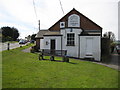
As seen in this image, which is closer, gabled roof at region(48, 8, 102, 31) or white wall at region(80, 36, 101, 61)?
white wall at region(80, 36, 101, 61)

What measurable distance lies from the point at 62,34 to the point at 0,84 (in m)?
15.0

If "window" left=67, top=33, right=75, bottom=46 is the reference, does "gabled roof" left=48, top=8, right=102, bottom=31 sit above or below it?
above

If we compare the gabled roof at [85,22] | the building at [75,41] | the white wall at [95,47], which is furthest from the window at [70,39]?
the gabled roof at [85,22]

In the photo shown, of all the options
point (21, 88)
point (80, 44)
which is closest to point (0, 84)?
point (21, 88)

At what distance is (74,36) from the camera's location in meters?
19.5

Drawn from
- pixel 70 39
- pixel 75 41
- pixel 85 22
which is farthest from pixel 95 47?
pixel 85 22

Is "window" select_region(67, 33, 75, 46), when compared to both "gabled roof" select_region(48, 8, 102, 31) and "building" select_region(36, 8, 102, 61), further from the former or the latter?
"gabled roof" select_region(48, 8, 102, 31)

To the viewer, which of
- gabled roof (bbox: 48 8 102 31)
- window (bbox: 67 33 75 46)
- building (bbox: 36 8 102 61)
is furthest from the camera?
gabled roof (bbox: 48 8 102 31)

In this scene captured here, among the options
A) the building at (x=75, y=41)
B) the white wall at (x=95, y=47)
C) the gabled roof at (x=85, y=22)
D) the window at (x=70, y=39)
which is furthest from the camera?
the gabled roof at (x=85, y=22)

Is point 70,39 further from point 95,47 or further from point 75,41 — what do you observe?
point 95,47

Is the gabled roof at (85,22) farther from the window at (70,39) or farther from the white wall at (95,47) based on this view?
the white wall at (95,47)

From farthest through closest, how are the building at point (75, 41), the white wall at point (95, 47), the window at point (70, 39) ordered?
the window at point (70, 39)
the building at point (75, 41)
the white wall at point (95, 47)

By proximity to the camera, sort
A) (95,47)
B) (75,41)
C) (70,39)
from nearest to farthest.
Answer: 1. (95,47)
2. (75,41)
3. (70,39)

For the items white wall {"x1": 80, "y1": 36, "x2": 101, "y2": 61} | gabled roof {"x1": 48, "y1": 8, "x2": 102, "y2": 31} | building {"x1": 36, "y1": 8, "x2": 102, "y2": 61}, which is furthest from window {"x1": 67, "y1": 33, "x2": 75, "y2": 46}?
gabled roof {"x1": 48, "y1": 8, "x2": 102, "y2": 31}
